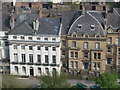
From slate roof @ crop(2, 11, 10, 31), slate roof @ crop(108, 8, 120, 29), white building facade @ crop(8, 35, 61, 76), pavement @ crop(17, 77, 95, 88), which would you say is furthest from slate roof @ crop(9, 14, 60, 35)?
slate roof @ crop(108, 8, 120, 29)

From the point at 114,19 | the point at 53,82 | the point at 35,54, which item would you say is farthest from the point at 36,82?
the point at 114,19

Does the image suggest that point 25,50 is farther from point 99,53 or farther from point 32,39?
point 99,53

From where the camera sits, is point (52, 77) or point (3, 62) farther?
point (3, 62)

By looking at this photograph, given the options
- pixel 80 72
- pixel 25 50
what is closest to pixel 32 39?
pixel 25 50

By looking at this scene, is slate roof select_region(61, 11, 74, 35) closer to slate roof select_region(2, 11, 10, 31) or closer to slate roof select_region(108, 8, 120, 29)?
slate roof select_region(108, 8, 120, 29)

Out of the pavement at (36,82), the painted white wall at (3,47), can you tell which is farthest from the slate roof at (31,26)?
the pavement at (36,82)

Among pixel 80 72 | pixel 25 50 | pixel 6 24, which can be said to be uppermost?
pixel 6 24

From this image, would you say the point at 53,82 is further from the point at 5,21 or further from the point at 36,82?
the point at 5,21
